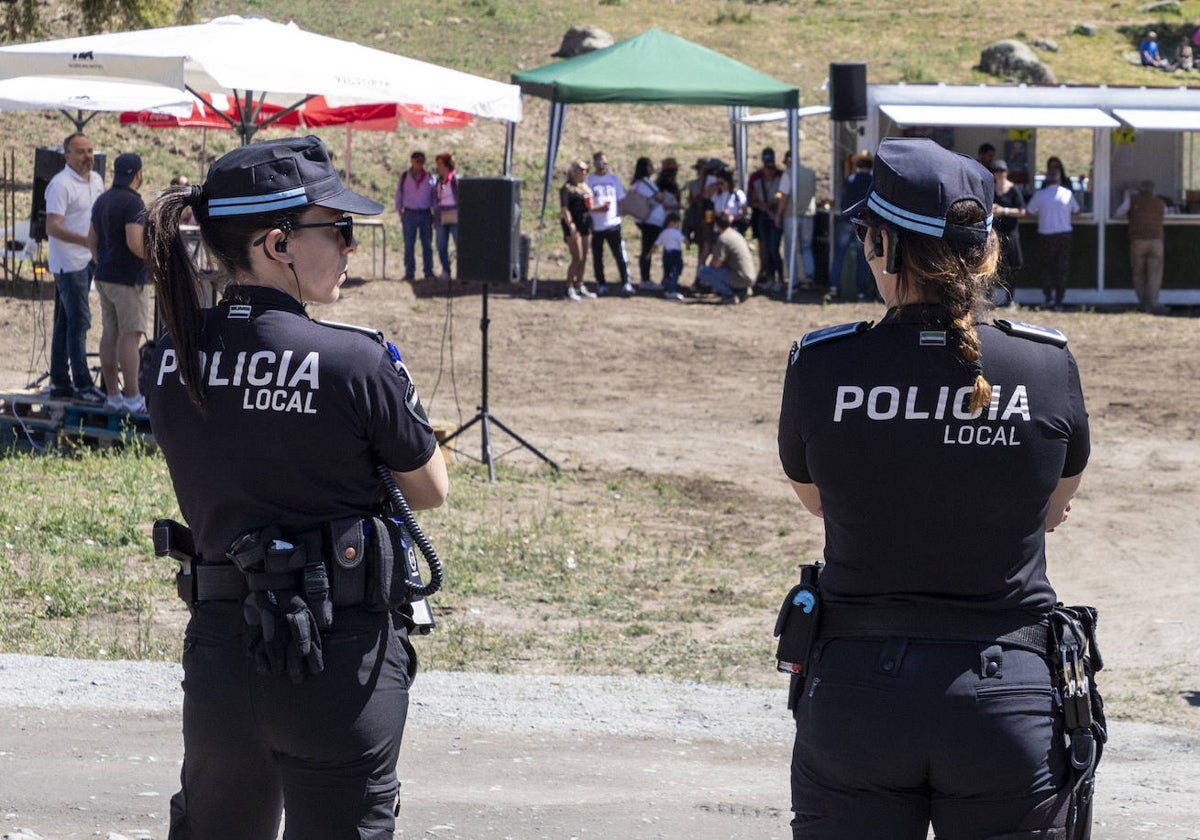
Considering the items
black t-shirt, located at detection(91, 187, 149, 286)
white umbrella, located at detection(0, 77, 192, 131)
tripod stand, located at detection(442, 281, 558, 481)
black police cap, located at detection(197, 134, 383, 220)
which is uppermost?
white umbrella, located at detection(0, 77, 192, 131)

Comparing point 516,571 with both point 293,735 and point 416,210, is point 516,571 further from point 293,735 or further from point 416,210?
point 416,210

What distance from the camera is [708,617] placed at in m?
7.98

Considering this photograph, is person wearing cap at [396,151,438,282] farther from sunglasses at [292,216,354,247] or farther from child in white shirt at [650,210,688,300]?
sunglasses at [292,216,354,247]

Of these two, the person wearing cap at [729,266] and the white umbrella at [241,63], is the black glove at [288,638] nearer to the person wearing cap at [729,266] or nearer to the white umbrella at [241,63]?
the white umbrella at [241,63]

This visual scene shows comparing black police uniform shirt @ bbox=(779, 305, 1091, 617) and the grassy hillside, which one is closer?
black police uniform shirt @ bbox=(779, 305, 1091, 617)

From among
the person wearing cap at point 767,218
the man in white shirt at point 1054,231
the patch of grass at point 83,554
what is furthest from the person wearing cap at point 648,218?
the patch of grass at point 83,554

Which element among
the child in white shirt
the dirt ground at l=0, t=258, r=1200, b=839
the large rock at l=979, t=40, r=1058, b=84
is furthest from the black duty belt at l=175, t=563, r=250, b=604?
the large rock at l=979, t=40, r=1058, b=84

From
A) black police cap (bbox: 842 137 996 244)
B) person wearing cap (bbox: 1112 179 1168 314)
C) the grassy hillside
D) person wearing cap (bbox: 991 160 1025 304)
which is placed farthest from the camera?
the grassy hillside

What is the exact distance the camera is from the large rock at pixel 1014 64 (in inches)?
1548

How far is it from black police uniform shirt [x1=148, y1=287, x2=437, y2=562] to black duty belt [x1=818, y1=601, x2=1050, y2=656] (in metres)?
0.84

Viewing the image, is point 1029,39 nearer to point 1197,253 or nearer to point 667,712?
point 1197,253

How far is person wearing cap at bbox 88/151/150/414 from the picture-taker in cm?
1026

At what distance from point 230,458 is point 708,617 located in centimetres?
549

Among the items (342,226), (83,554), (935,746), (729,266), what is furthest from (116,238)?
(729,266)
